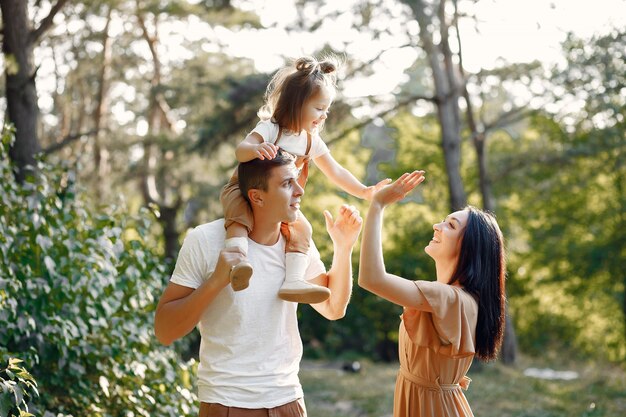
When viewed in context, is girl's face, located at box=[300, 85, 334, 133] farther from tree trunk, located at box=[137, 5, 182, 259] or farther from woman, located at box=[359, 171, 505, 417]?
tree trunk, located at box=[137, 5, 182, 259]

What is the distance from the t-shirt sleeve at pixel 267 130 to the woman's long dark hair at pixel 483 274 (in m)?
0.79

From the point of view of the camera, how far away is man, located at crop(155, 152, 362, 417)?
8.39ft

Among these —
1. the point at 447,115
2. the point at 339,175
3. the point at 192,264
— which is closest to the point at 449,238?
the point at 339,175

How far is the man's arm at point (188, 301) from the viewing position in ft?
8.14

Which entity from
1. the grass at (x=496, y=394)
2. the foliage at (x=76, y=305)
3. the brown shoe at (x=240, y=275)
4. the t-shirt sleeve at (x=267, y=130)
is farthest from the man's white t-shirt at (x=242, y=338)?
the grass at (x=496, y=394)

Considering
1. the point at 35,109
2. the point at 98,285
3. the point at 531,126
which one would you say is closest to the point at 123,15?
the point at 531,126

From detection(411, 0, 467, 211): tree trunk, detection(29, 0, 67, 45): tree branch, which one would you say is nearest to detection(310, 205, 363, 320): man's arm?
detection(29, 0, 67, 45): tree branch

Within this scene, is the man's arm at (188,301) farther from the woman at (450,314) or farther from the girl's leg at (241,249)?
the woman at (450,314)

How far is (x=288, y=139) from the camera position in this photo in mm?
3162

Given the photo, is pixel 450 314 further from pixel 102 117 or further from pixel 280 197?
Result: pixel 102 117

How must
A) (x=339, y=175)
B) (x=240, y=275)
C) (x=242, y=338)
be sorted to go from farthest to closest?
(x=339, y=175), (x=242, y=338), (x=240, y=275)

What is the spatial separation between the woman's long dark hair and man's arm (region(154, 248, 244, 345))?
3.16ft

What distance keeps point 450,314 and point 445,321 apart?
0.03 m

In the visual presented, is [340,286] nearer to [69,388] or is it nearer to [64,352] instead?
[64,352]
